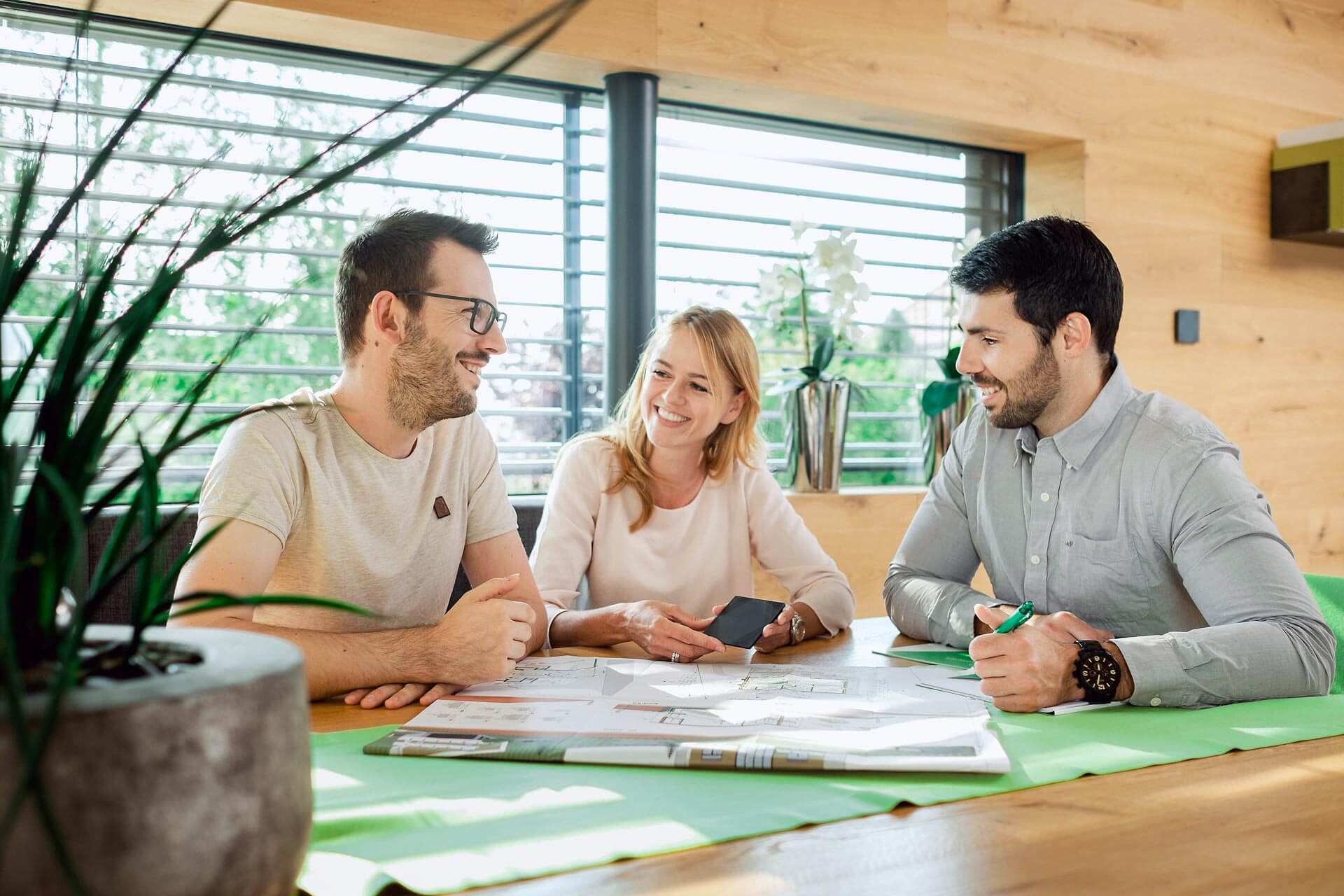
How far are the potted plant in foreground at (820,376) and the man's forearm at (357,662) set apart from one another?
1850 millimetres

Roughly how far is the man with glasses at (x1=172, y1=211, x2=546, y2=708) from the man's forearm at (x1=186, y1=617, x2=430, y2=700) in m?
0.21

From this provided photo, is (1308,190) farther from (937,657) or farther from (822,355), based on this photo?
(937,657)

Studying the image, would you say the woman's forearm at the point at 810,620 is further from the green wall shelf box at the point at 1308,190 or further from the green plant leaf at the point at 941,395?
the green wall shelf box at the point at 1308,190

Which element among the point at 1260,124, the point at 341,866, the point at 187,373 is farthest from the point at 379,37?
the point at 1260,124

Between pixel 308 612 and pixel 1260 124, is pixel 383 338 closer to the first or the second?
pixel 308 612

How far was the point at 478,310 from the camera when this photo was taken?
73.7 inches

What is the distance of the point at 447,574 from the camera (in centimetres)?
193

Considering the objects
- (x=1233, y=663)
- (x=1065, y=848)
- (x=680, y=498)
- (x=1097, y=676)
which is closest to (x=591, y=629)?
(x=680, y=498)

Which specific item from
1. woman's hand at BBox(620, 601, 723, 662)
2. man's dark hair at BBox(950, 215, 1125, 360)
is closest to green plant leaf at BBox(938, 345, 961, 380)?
man's dark hair at BBox(950, 215, 1125, 360)

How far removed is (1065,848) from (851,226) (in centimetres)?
273

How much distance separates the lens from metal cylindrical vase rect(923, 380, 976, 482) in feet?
10.8

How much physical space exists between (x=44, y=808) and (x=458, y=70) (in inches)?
13.8

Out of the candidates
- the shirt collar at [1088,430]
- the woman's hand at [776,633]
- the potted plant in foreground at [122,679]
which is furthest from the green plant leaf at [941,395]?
the potted plant in foreground at [122,679]

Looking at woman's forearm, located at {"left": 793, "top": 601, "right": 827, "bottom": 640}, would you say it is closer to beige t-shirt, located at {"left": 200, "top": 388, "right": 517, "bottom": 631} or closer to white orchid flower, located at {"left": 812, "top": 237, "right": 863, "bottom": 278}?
beige t-shirt, located at {"left": 200, "top": 388, "right": 517, "bottom": 631}
